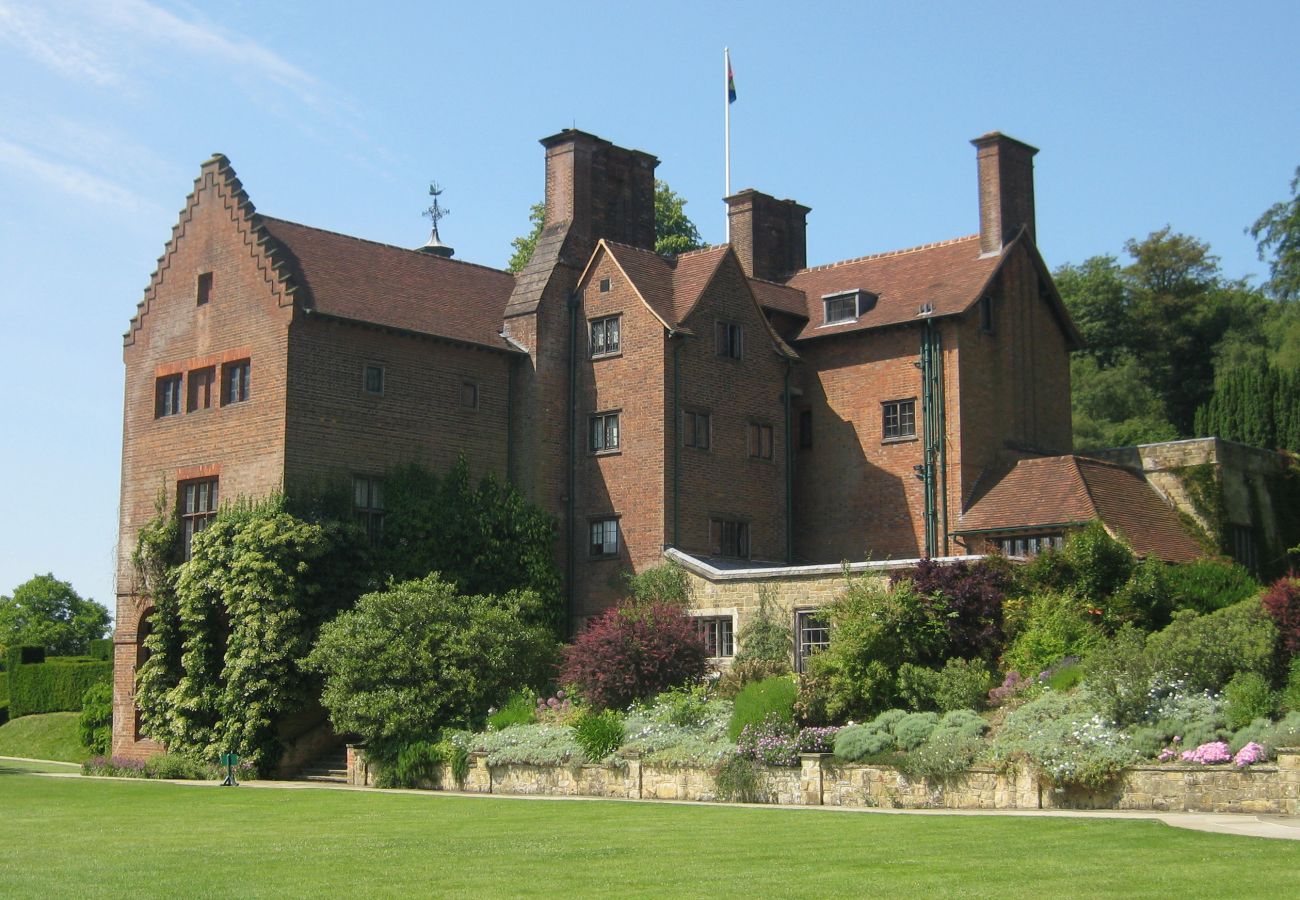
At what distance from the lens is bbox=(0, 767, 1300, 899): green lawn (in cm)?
1252

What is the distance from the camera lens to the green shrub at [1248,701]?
2066cm

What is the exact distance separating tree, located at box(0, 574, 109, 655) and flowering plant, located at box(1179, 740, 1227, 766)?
9212 cm

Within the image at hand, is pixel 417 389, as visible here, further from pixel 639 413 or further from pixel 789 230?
pixel 789 230

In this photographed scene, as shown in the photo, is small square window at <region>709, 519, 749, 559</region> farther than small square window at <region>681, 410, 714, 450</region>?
Yes

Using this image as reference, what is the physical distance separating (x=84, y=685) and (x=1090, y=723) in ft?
136

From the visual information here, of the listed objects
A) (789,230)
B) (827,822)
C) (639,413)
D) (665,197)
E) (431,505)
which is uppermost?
(665,197)

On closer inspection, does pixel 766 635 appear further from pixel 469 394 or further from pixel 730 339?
pixel 469 394

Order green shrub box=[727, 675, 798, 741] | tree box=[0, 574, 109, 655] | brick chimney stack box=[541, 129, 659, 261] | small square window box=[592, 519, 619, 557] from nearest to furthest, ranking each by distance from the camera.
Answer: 1. green shrub box=[727, 675, 798, 741]
2. small square window box=[592, 519, 619, 557]
3. brick chimney stack box=[541, 129, 659, 261]
4. tree box=[0, 574, 109, 655]

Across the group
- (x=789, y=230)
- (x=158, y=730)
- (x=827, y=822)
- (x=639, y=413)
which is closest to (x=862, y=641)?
(x=827, y=822)

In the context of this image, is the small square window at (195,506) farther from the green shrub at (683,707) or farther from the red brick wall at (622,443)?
the green shrub at (683,707)

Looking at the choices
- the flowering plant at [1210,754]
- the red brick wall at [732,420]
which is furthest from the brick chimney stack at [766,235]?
the flowering plant at [1210,754]

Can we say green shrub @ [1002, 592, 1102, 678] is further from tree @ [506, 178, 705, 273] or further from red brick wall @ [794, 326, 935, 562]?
tree @ [506, 178, 705, 273]

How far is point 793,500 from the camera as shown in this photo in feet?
134

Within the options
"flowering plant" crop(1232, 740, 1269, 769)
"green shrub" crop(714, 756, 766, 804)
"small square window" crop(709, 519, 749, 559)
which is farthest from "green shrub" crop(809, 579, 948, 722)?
"small square window" crop(709, 519, 749, 559)
